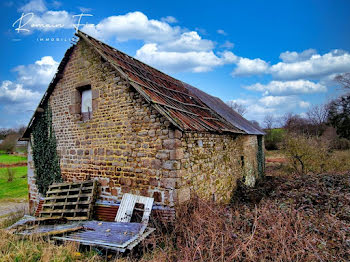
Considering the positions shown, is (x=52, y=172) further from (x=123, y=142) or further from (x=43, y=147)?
(x=123, y=142)

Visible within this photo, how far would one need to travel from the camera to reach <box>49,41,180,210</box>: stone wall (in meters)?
5.71

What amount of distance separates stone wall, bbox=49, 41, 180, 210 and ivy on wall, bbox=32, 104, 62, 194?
347 millimetres

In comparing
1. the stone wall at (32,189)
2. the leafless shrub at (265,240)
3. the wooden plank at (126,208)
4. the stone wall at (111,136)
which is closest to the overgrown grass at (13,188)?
the stone wall at (32,189)

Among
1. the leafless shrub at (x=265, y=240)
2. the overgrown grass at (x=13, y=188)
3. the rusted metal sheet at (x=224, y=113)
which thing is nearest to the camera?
the leafless shrub at (x=265, y=240)

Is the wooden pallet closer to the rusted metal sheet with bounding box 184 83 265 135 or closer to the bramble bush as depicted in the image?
the rusted metal sheet with bounding box 184 83 265 135

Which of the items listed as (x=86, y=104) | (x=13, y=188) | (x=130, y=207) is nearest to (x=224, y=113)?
(x=86, y=104)

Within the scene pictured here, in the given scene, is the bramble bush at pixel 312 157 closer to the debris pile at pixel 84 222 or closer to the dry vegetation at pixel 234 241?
the dry vegetation at pixel 234 241

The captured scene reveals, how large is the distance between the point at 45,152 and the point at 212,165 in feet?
21.9

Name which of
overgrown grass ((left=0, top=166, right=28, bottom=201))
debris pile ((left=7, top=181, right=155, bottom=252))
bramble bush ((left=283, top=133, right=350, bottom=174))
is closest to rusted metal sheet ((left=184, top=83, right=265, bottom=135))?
bramble bush ((left=283, top=133, right=350, bottom=174))

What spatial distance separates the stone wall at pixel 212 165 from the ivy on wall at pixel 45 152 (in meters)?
5.22

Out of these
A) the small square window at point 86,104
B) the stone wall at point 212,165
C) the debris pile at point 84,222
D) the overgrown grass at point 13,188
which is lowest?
the overgrown grass at point 13,188

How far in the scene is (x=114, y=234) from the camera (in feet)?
16.5

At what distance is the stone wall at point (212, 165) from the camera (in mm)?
5980

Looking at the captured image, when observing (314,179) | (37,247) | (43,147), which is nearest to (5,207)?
(43,147)
